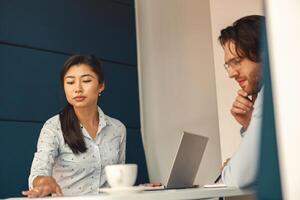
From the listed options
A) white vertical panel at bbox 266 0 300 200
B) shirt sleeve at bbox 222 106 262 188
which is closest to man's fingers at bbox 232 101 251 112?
shirt sleeve at bbox 222 106 262 188

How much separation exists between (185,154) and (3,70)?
3.64 ft

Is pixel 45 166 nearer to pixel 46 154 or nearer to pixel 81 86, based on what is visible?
pixel 46 154

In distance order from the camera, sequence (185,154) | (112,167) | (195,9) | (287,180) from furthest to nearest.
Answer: (195,9), (185,154), (112,167), (287,180)

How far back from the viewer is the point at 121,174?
3.05 ft

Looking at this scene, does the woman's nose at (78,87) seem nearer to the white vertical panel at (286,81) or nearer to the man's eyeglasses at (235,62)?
the man's eyeglasses at (235,62)

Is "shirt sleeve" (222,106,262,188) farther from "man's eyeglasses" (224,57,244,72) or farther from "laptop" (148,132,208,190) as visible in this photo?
"man's eyeglasses" (224,57,244,72)

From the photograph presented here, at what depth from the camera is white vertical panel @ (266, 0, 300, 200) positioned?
42 centimetres

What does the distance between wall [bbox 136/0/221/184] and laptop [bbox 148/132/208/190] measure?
115 centimetres

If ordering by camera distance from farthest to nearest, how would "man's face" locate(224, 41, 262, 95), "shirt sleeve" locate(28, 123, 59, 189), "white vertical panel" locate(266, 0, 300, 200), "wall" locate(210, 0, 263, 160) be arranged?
"wall" locate(210, 0, 263, 160), "man's face" locate(224, 41, 262, 95), "shirt sleeve" locate(28, 123, 59, 189), "white vertical panel" locate(266, 0, 300, 200)

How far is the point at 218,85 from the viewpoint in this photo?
7.02 feet

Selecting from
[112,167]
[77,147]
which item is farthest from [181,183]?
[77,147]

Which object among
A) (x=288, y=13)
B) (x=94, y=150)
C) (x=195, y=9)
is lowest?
(x=94, y=150)

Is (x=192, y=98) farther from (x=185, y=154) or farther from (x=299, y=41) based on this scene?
(x=299, y=41)

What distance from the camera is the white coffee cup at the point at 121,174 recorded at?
0.93 meters
